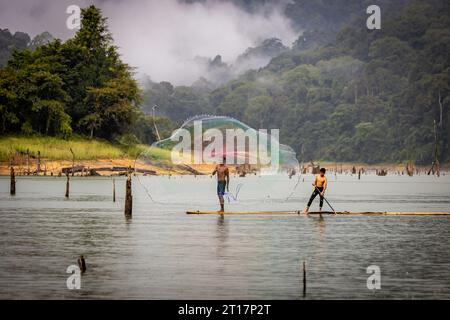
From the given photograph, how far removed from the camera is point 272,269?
26594 millimetres

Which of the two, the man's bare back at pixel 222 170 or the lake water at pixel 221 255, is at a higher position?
the man's bare back at pixel 222 170

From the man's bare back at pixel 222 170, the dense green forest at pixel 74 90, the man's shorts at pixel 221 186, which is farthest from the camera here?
the dense green forest at pixel 74 90

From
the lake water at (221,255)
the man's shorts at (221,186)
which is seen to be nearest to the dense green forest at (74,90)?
the lake water at (221,255)

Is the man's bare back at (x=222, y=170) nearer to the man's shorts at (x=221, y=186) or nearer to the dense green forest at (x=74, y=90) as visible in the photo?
the man's shorts at (x=221, y=186)

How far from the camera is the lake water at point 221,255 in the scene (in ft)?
75.5

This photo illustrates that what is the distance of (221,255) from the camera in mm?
29812

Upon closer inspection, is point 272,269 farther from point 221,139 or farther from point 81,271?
point 221,139

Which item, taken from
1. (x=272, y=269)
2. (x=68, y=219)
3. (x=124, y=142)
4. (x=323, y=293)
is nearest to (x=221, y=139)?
(x=68, y=219)

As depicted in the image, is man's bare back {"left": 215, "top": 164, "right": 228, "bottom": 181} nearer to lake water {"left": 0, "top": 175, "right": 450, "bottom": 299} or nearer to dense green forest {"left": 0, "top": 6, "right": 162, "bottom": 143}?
lake water {"left": 0, "top": 175, "right": 450, "bottom": 299}

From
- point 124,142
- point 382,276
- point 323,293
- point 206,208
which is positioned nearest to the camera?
point 323,293

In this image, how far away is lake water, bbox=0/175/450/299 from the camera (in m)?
23.0
